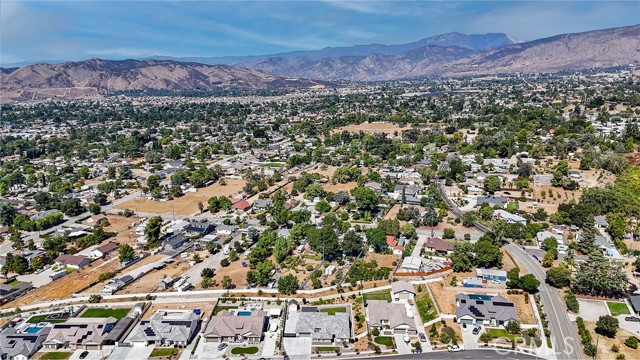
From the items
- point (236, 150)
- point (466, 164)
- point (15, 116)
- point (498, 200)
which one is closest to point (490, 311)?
point (498, 200)

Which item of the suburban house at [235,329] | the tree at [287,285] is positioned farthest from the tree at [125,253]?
the tree at [287,285]

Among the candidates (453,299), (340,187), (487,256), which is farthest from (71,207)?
(487,256)

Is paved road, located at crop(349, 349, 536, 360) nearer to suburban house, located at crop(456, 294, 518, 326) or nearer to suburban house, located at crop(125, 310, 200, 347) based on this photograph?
suburban house, located at crop(456, 294, 518, 326)

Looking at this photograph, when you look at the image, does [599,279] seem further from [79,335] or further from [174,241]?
[174,241]

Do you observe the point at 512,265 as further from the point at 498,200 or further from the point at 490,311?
the point at 498,200

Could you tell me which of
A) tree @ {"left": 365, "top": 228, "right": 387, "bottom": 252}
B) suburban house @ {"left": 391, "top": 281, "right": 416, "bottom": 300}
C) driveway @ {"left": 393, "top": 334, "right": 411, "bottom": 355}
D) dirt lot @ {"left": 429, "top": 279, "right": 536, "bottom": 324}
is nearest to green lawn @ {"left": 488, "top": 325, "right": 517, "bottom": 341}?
dirt lot @ {"left": 429, "top": 279, "right": 536, "bottom": 324}

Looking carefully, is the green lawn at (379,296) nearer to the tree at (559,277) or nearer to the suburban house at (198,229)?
the tree at (559,277)
